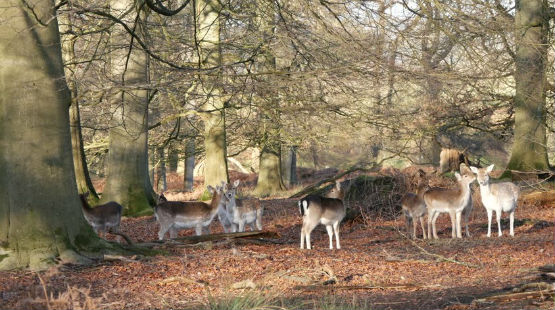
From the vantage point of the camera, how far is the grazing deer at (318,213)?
13.2 metres

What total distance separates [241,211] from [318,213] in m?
2.74

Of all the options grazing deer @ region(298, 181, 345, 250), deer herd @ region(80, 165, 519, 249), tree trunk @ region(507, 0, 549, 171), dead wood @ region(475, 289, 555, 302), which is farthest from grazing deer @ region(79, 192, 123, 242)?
tree trunk @ region(507, 0, 549, 171)

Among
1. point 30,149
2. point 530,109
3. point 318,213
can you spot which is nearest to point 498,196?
point 318,213

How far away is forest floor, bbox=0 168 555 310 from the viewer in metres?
7.29

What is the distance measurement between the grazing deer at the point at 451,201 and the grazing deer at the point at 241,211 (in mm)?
3646

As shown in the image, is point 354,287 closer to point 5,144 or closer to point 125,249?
point 125,249

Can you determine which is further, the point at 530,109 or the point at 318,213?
the point at 530,109

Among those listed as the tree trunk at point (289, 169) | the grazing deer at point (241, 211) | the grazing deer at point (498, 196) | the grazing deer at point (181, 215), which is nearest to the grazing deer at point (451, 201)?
the grazing deer at point (498, 196)

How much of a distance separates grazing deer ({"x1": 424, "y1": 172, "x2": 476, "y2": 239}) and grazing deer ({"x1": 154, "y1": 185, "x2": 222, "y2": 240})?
4534mm

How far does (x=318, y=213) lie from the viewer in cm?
1324

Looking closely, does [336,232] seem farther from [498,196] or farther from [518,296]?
[518,296]

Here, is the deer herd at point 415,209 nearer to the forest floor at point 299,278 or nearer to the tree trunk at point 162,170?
the forest floor at point 299,278

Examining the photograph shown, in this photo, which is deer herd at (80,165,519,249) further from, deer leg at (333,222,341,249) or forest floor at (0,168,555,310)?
forest floor at (0,168,555,310)

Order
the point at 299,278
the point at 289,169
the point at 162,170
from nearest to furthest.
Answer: the point at 299,278, the point at 289,169, the point at 162,170
